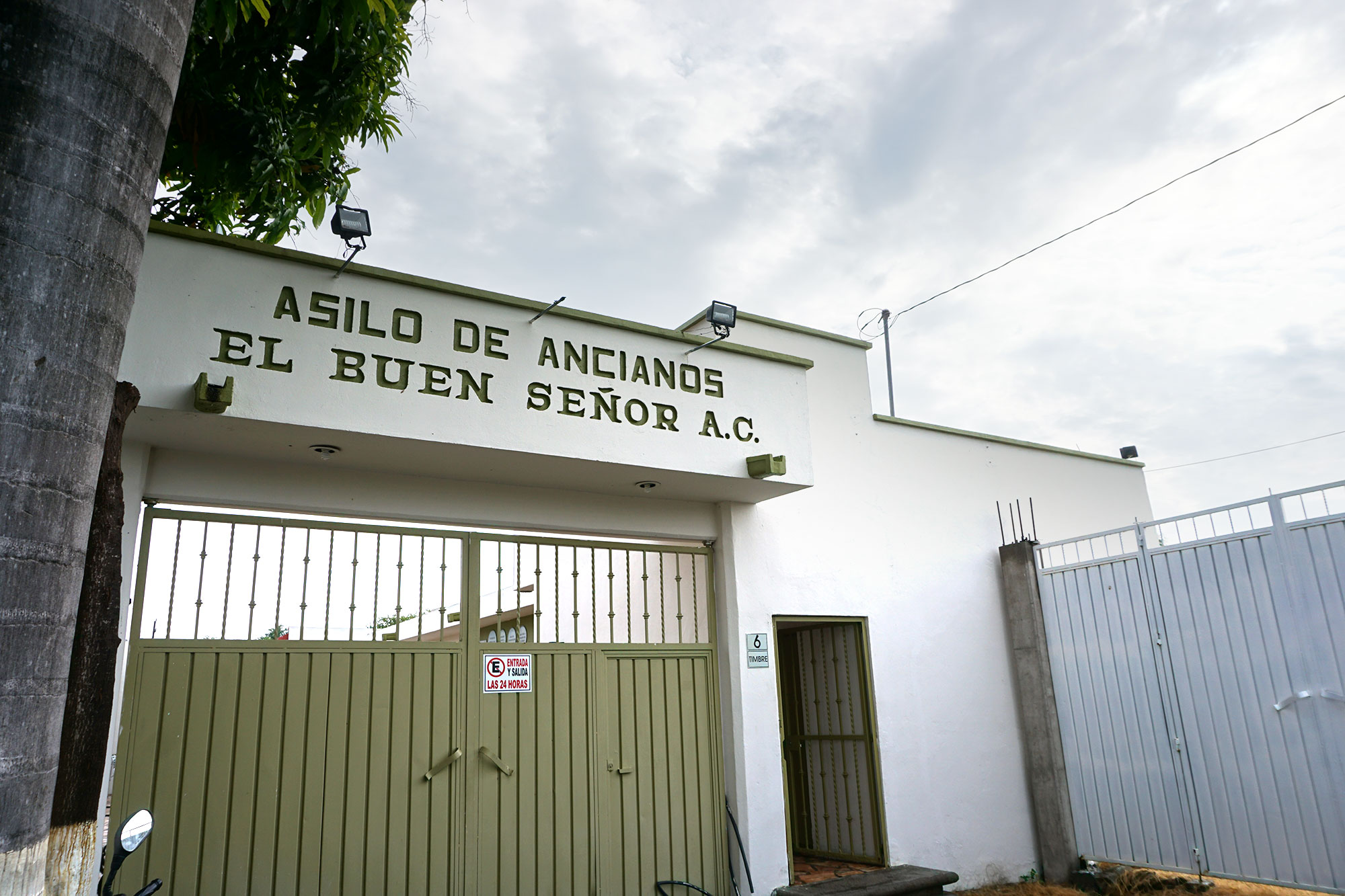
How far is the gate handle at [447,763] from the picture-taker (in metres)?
5.82

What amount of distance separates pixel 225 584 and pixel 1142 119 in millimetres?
8317

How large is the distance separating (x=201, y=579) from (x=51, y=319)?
3.88m

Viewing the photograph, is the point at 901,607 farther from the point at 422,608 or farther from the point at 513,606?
the point at 422,608

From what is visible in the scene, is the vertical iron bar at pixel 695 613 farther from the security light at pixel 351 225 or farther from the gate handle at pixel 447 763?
the security light at pixel 351 225

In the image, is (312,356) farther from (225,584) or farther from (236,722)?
(236,722)

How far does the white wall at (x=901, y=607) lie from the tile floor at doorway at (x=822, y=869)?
1.01ft

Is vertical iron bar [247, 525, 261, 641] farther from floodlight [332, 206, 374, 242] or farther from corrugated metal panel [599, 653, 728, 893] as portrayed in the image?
corrugated metal panel [599, 653, 728, 893]

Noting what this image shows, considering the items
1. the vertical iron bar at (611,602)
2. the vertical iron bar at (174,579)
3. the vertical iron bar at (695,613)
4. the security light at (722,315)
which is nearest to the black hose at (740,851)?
the vertical iron bar at (695,613)

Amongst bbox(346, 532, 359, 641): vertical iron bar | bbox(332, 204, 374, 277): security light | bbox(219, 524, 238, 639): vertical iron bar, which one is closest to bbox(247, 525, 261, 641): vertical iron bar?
bbox(219, 524, 238, 639): vertical iron bar

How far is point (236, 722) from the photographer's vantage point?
540cm

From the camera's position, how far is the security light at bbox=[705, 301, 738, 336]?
6.48 meters

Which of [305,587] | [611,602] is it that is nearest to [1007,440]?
[611,602]

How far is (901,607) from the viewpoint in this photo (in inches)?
316

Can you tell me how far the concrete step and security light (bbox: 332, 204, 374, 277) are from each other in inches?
213
